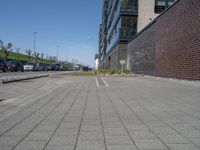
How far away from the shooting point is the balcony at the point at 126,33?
47812mm

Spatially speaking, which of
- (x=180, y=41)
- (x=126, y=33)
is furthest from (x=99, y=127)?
(x=126, y=33)

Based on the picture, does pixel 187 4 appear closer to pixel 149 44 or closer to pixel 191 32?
pixel 191 32

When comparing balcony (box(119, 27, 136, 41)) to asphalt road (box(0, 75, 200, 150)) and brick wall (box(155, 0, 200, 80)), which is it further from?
asphalt road (box(0, 75, 200, 150))

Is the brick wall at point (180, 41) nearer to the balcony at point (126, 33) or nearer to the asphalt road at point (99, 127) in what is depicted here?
the asphalt road at point (99, 127)

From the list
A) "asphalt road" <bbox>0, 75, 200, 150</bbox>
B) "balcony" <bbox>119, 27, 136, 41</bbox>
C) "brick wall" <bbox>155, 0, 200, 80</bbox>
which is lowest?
"asphalt road" <bbox>0, 75, 200, 150</bbox>

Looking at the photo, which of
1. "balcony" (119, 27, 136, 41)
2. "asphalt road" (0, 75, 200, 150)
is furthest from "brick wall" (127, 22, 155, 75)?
"asphalt road" (0, 75, 200, 150)

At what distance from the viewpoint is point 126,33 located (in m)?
48.3

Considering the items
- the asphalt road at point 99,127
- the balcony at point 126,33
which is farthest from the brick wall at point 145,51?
the asphalt road at point 99,127

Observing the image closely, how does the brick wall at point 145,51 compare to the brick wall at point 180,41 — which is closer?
the brick wall at point 180,41

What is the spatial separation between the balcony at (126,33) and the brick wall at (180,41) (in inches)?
890

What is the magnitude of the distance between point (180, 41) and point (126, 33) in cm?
3021

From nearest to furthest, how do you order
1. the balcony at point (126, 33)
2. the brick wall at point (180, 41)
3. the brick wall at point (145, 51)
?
the brick wall at point (180, 41) < the brick wall at point (145, 51) < the balcony at point (126, 33)

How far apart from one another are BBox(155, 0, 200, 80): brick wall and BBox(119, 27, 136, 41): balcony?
74.2 ft

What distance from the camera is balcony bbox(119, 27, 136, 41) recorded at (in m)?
47.8
